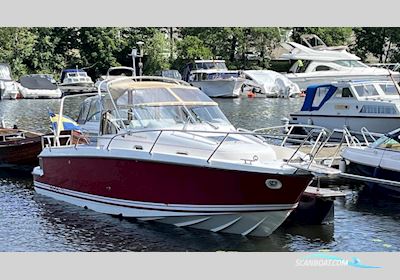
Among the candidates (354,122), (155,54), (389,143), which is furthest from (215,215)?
(155,54)

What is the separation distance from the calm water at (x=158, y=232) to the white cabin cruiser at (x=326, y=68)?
3248cm

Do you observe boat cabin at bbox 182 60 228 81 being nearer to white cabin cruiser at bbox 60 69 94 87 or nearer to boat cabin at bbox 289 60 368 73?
boat cabin at bbox 289 60 368 73

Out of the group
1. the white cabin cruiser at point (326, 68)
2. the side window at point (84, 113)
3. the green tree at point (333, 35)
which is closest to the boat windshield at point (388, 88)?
the side window at point (84, 113)

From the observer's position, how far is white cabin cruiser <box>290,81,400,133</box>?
24.3m

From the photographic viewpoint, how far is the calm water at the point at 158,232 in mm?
12617

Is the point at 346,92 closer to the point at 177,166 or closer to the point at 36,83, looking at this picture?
the point at 177,166

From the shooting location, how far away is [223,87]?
51625mm

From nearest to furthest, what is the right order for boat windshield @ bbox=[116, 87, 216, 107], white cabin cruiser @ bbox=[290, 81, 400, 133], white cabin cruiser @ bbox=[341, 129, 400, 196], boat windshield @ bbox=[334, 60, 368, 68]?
boat windshield @ bbox=[116, 87, 216, 107] < white cabin cruiser @ bbox=[341, 129, 400, 196] < white cabin cruiser @ bbox=[290, 81, 400, 133] < boat windshield @ bbox=[334, 60, 368, 68]

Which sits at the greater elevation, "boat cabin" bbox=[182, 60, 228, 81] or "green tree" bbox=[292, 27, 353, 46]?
"green tree" bbox=[292, 27, 353, 46]

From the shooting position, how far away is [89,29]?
197 feet

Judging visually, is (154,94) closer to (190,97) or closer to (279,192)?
(190,97)

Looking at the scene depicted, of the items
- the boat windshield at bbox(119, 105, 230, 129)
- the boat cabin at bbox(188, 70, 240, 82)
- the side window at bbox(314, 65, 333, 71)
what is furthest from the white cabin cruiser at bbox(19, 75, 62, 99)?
the boat windshield at bbox(119, 105, 230, 129)

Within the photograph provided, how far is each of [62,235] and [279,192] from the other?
4.38 metres

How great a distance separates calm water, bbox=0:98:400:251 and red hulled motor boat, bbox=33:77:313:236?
316 mm
